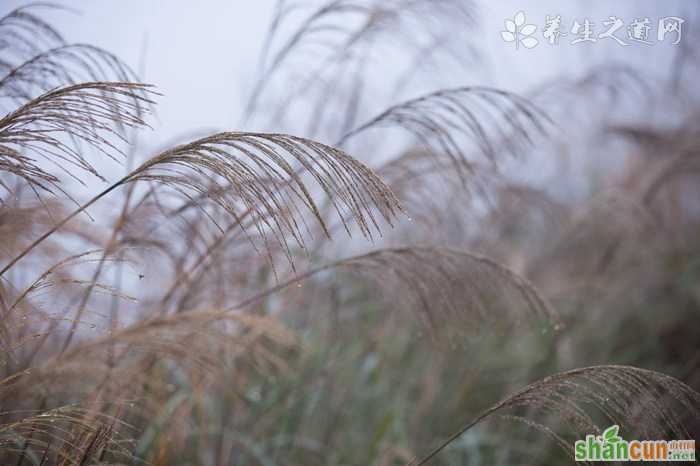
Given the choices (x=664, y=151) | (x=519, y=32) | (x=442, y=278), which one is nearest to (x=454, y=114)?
(x=442, y=278)

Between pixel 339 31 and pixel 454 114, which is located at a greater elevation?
pixel 339 31

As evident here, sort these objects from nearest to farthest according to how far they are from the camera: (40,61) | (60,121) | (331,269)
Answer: (60,121) < (40,61) < (331,269)

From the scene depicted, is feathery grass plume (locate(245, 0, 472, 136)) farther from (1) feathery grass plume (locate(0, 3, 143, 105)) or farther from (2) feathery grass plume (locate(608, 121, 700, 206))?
(2) feathery grass plume (locate(608, 121, 700, 206))

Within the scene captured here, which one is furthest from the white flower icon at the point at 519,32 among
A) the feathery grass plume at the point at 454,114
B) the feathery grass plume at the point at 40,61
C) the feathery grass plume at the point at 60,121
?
the feathery grass plume at the point at 60,121

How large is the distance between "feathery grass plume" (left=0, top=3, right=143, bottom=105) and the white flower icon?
1.52 metres

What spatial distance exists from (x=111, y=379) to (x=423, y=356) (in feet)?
6.68

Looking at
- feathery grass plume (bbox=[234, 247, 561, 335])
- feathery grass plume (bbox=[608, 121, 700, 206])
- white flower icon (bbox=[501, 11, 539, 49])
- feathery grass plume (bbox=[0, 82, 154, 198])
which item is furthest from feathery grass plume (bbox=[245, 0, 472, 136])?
feathery grass plume (bbox=[608, 121, 700, 206])

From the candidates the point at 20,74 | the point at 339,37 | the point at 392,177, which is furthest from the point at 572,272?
the point at 20,74

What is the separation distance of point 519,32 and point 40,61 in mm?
1748

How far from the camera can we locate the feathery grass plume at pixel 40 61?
1552mm

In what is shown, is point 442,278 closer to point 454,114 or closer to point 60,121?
point 454,114

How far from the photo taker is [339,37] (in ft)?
7.88

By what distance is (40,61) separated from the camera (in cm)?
156

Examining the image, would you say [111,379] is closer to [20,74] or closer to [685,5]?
[20,74]
